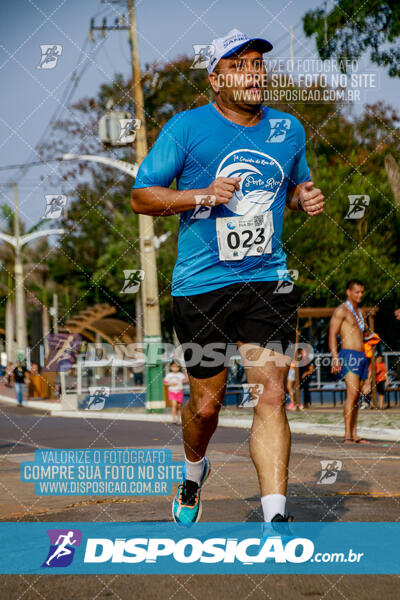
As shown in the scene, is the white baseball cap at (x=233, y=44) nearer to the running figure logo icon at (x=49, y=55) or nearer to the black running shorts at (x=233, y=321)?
the black running shorts at (x=233, y=321)

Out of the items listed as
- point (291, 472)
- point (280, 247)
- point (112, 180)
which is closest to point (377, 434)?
point (291, 472)

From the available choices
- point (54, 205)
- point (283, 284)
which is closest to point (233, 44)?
point (283, 284)

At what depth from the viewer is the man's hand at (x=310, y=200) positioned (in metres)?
4.39

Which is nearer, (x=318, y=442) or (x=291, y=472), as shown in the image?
(x=291, y=472)

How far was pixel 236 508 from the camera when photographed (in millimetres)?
5191

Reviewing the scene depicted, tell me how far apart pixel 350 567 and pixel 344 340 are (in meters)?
6.62

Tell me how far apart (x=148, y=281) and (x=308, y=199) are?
15.9 meters

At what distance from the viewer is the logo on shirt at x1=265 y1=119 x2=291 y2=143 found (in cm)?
439

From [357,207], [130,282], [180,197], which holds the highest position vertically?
[180,197]

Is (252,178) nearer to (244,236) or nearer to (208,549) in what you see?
(244,236)

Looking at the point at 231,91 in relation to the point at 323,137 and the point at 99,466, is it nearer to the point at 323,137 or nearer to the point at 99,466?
the point at 99,466

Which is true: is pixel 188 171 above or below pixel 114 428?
above

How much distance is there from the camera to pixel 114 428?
16.2 m

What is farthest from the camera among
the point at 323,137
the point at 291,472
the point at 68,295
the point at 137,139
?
the point at 68,295
